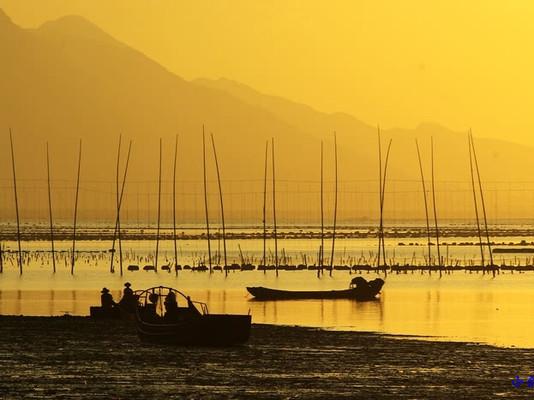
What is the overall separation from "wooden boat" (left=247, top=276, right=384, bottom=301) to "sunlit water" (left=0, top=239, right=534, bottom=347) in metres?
0.70

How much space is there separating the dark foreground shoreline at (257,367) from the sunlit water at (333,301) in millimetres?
6193

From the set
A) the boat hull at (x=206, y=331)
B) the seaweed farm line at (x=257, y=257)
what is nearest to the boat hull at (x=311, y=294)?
the seaweed farm line at (x=257, y=257)

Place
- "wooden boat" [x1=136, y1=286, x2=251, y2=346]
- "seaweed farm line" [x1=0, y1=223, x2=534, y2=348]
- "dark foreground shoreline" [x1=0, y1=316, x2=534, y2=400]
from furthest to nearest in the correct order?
"seaweed farm line" [x1=0, y1=223, x2=534, y2=348] < "wooden boat" [x1=136, y1=286, x2=251, y2=346] < "dark foreground shoreline" [x1=0, y1=316, x2=534, y2=400]

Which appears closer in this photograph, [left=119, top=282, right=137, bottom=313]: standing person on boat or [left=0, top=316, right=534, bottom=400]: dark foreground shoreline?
[left=0, top=316, right=534, bottom=400]: dark foreground shoreline

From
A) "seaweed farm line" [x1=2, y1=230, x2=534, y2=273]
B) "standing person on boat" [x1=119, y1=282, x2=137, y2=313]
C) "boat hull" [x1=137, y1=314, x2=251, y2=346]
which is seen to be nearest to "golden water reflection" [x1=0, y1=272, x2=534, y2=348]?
"standing person on boat" [x1=119, y1=282, x2=137, y2=313]

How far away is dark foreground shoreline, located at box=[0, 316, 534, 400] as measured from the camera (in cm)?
3045

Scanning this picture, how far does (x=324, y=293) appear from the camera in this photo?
233ft

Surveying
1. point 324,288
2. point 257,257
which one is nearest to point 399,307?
point 324,288

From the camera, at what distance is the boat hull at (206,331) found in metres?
39.5

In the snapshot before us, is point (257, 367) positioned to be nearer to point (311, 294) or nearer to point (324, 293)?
point (311, 294)

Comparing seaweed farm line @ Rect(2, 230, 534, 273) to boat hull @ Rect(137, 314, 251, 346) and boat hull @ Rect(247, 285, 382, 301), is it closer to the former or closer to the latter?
boat hull @ Rect(247, 285, 382, 301)

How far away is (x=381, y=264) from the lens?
107m

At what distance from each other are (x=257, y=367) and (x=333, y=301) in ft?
112

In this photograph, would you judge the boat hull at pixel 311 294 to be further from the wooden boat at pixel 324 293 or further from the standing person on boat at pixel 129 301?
the standing person on boat at pixel 129 301
